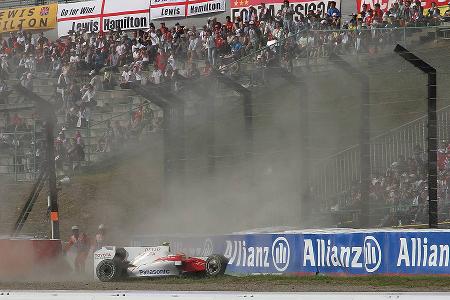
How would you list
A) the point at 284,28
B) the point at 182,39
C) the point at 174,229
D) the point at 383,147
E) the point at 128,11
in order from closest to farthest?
1. the point at 383,147
2. the point at 174,229
3. the point at 284,28
4. the point at 182,39
5. the point at 128,11

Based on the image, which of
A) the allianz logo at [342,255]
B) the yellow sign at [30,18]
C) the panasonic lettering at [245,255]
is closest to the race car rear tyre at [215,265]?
the panasonic lettering at [245,255]

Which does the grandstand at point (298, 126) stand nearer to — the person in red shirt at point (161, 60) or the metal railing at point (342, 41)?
the metal railing at point (342, 41)

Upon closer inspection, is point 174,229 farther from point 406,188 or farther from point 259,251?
point 406,188

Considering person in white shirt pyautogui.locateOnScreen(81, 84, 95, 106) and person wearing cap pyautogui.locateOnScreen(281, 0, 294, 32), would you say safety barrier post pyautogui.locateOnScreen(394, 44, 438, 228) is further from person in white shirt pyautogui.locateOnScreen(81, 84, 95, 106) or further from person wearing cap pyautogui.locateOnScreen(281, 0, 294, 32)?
person in white shirt pyautogui.locateOnScreen(81, 84, 95, 106)

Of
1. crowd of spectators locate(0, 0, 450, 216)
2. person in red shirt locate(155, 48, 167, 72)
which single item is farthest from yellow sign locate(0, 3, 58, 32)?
person in red shirt locate(155, 48, 167, 72)

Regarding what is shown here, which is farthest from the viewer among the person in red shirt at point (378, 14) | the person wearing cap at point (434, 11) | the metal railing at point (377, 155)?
→ the person in red shirt at point (378, 14)

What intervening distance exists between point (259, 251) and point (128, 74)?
10.6 meters

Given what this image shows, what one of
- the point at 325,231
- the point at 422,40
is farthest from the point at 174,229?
the point at 422,40

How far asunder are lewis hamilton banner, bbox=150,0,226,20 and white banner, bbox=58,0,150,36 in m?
0.41

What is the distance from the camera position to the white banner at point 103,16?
110 ft

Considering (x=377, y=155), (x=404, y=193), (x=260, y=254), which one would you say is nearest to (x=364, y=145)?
(x=377, y=155)

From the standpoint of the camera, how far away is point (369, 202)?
16703 millimetres

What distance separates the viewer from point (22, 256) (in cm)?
1911

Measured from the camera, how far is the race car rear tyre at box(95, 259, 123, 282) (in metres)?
17.7
